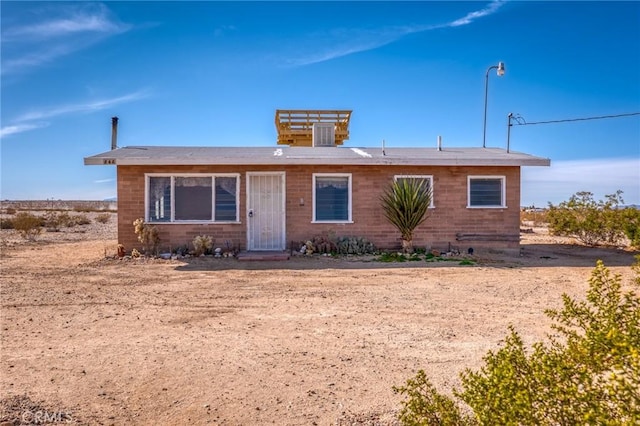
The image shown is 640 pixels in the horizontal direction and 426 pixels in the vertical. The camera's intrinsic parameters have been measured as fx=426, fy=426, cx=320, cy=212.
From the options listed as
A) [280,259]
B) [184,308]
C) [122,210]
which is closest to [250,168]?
[280,259]

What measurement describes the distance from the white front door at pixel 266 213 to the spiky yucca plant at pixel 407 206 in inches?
122

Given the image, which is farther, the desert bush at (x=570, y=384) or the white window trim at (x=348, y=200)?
the white window trim at (x=348, y=200)

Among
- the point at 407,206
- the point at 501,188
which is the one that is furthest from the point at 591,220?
the point at 407,206

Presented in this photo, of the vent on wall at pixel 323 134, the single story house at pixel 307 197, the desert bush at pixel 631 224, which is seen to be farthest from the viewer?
the vent on wall at pixel 323 134

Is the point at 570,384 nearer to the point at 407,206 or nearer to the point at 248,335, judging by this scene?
the point at 248,335

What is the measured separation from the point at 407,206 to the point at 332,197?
2241mm

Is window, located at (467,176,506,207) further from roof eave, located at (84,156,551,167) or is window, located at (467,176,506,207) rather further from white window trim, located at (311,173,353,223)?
white window trim, located at (311,173,353,223)

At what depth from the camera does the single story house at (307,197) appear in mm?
12195

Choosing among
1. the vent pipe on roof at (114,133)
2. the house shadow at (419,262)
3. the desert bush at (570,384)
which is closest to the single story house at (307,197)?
the house shadow at (419,262)

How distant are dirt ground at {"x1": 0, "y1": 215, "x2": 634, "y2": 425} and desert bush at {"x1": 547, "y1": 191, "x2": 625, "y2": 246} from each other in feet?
16.2

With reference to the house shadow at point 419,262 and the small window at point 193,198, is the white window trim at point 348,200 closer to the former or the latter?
the house shadow at point 419,262

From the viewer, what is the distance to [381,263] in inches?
434

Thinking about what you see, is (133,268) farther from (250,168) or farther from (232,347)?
(232,347)

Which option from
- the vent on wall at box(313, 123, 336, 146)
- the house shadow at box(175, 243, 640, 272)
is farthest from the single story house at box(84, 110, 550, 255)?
the vent on wall at box(313, 123, 336, 146)
